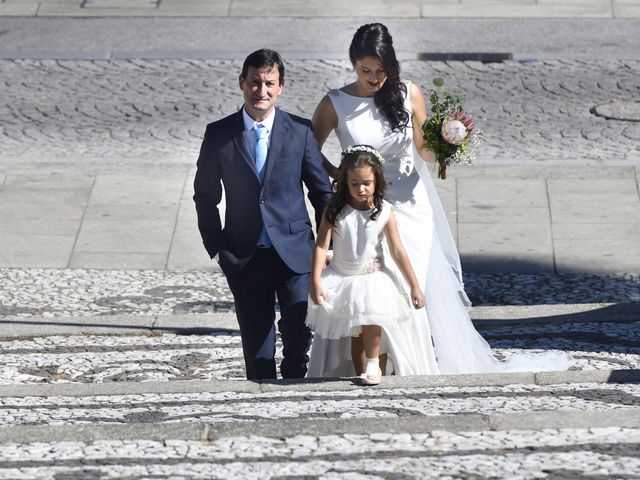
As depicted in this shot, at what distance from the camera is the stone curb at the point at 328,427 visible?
20.3ft

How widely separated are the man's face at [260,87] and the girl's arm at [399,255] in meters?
0.87

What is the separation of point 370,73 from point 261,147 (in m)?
0.70

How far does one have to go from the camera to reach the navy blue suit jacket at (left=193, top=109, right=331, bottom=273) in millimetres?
7484

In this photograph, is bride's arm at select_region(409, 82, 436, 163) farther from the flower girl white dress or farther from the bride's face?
the flower girl white dress

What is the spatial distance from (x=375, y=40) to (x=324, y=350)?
1.71 meters

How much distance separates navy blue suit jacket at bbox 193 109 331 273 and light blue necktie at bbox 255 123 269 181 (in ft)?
0.15

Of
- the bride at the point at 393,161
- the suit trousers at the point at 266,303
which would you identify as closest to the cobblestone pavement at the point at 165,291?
the bride at the point at 393,161

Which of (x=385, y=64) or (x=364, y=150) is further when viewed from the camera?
(x=385, y=64)

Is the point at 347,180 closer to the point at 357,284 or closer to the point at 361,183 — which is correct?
the point at 361,183

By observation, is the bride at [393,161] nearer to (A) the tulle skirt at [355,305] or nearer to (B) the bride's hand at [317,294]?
(A) the tulle skirt at [355,305]

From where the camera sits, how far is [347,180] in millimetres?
7363

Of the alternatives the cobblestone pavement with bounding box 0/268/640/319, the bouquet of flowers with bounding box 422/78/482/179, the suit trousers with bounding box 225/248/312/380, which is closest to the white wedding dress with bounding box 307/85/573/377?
the bouquet of flowers with bounding box 422/78/482/179

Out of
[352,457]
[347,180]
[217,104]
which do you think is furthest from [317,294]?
[217,104]

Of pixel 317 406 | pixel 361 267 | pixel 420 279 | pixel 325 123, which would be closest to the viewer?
pixel 317 406
